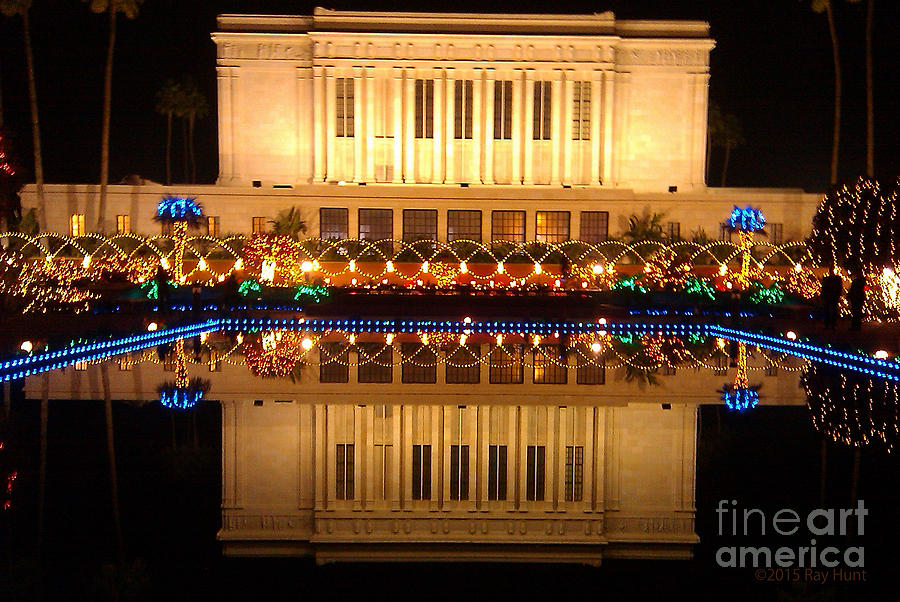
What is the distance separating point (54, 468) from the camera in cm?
801

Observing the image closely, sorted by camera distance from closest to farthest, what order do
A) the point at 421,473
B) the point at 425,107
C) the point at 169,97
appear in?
the point at 421,473 → the point at 425,107 → the point at 169,97

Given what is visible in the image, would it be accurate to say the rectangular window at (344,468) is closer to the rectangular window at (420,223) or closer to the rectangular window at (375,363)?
the rectangular window at (375,363)

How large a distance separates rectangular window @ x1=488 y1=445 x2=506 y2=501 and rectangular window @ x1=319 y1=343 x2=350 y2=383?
3.41 meters

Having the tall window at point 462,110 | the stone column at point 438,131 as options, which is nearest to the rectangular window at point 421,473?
the stone column at point 438,131

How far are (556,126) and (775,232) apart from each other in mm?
9499

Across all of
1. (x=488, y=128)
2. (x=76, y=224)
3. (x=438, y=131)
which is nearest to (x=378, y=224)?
(x=438, y=131)

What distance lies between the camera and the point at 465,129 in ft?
138

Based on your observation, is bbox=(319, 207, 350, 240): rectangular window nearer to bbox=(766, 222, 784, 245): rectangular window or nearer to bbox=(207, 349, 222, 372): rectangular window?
bbox=(766, 222, 784, 245): rectangular window

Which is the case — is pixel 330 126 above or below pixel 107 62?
below

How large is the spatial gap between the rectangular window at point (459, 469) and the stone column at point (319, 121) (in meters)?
32.3

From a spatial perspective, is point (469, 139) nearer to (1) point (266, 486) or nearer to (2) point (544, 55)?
(2) point (544, 55)

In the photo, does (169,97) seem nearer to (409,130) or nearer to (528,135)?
(409,130)

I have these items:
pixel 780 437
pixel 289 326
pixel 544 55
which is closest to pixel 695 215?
pixel 544 55

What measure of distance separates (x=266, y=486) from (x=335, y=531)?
81cm
